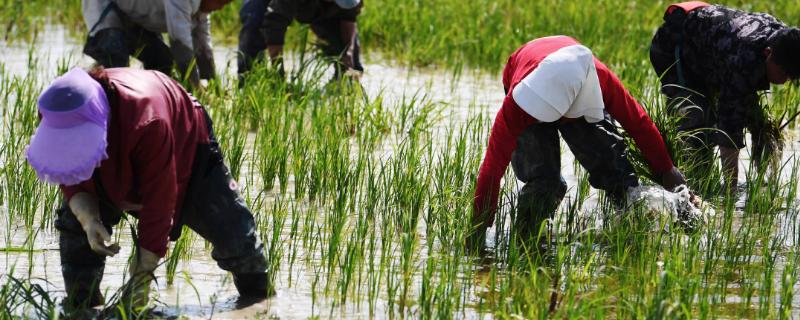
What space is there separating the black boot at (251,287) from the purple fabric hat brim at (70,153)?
0.89 metres

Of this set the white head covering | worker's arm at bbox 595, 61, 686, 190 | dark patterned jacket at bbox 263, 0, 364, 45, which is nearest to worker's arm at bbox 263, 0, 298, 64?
dark patterned jacket at bbox 263, 0, 364, 45

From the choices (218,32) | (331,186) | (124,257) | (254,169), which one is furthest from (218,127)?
(218,32)

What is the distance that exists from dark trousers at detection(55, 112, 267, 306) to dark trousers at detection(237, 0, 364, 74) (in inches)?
151

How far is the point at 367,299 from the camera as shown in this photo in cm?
391

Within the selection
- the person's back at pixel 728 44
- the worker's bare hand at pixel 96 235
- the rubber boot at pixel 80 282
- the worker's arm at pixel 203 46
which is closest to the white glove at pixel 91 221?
the worker's bare hand at pixel 96 235

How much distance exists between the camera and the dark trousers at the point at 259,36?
7514 mm

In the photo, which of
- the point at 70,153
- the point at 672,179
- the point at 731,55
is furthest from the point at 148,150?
the point at 731,55

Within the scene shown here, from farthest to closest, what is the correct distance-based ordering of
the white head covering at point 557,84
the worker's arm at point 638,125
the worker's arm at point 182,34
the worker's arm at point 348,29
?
the worker's arm at point 348,29 < the worker's arm at point 182,34 < the worker's arm at point 638,125 < the white head covering at point 557,84

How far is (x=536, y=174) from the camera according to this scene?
14.8 feet

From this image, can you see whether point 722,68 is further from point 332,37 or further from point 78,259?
point 332,37

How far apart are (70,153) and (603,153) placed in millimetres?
2087

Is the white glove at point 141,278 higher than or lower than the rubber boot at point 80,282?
higher

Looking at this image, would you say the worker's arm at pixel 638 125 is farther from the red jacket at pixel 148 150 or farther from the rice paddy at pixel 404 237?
the red jacket at pixel 148 150

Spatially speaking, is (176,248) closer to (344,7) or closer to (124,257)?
(124,257)
